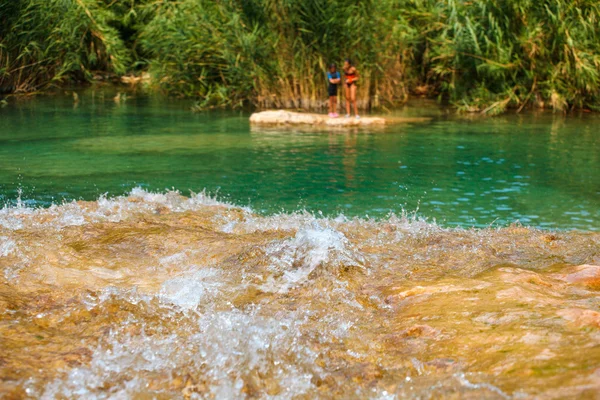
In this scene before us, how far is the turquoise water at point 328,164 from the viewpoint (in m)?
9.77

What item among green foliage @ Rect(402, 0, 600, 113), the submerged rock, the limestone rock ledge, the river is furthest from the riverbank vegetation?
the submerged rock

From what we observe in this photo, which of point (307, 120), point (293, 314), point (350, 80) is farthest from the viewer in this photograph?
point (350, 80)

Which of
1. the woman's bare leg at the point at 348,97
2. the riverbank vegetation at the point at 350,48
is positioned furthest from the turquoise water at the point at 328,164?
the woman's bare leg at the point at 348,97

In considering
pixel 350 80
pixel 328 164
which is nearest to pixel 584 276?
pixel 328 164

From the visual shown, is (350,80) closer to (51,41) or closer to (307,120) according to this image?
(307,120)

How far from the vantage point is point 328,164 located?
40.9 ft

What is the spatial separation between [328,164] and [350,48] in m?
7.00

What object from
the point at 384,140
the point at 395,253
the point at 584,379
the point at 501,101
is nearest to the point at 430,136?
the point at 384,140

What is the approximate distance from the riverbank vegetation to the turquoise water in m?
1.36

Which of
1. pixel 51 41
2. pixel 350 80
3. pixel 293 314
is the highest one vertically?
pixel 51 41

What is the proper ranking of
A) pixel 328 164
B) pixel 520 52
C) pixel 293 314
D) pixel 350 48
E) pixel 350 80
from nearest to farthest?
1. pixel 293 314
2. pixel 328 164
3. pixel 350 80
4. pixel 350 48
5. pixel 520 52

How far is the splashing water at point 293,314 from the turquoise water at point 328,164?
3.27m

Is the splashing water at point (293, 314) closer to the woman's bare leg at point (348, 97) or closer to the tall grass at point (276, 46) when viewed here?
the woman's bare leg at point (348, 97)

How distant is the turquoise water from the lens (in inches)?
384
